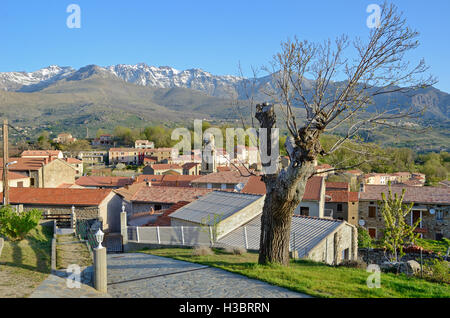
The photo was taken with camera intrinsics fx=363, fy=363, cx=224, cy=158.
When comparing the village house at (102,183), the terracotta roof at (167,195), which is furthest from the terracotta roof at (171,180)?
the terracotta roof at (167,195)

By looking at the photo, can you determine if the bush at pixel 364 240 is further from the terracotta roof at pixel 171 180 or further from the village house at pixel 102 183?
the village house at pixel 102 183

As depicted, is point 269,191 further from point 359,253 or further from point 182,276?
point 359,253

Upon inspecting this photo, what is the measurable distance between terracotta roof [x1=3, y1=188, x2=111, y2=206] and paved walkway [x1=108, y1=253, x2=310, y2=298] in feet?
68.3

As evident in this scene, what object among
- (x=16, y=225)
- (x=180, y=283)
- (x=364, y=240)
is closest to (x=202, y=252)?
(x=180, y=283)

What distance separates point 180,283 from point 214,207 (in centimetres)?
1037

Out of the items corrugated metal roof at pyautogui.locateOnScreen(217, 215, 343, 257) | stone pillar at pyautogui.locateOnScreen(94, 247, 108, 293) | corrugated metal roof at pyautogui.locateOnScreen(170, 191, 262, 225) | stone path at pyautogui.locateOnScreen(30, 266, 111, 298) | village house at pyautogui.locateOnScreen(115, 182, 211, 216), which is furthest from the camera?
village house at pyautogui.locateOnScreen(115, 182, 211, 216)

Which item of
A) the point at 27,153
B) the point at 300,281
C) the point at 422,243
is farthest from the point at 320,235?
the point at 27,153

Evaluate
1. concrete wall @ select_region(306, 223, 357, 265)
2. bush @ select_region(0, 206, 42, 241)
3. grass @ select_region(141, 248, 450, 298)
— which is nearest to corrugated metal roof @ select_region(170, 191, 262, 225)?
concrete wall @ select_region(306, 223, 357, 265)

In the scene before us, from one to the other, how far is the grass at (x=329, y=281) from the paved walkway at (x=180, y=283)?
0.31 m

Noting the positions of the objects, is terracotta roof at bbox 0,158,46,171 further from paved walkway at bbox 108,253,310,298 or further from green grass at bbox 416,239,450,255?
green grass at bbox 416,239,450,255

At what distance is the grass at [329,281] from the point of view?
790 centimetres

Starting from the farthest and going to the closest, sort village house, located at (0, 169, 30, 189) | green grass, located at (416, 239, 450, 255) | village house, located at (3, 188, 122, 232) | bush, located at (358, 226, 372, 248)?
village house, located at (0, 169, 30, 189) < village house, located at (3, 188, 122, 232) < bush, located at (358, 226, 372, 248) < green grass, located at (416, 239, 450, 255)

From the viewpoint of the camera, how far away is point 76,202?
98.5 ft

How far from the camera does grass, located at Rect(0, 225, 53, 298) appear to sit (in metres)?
7.82
